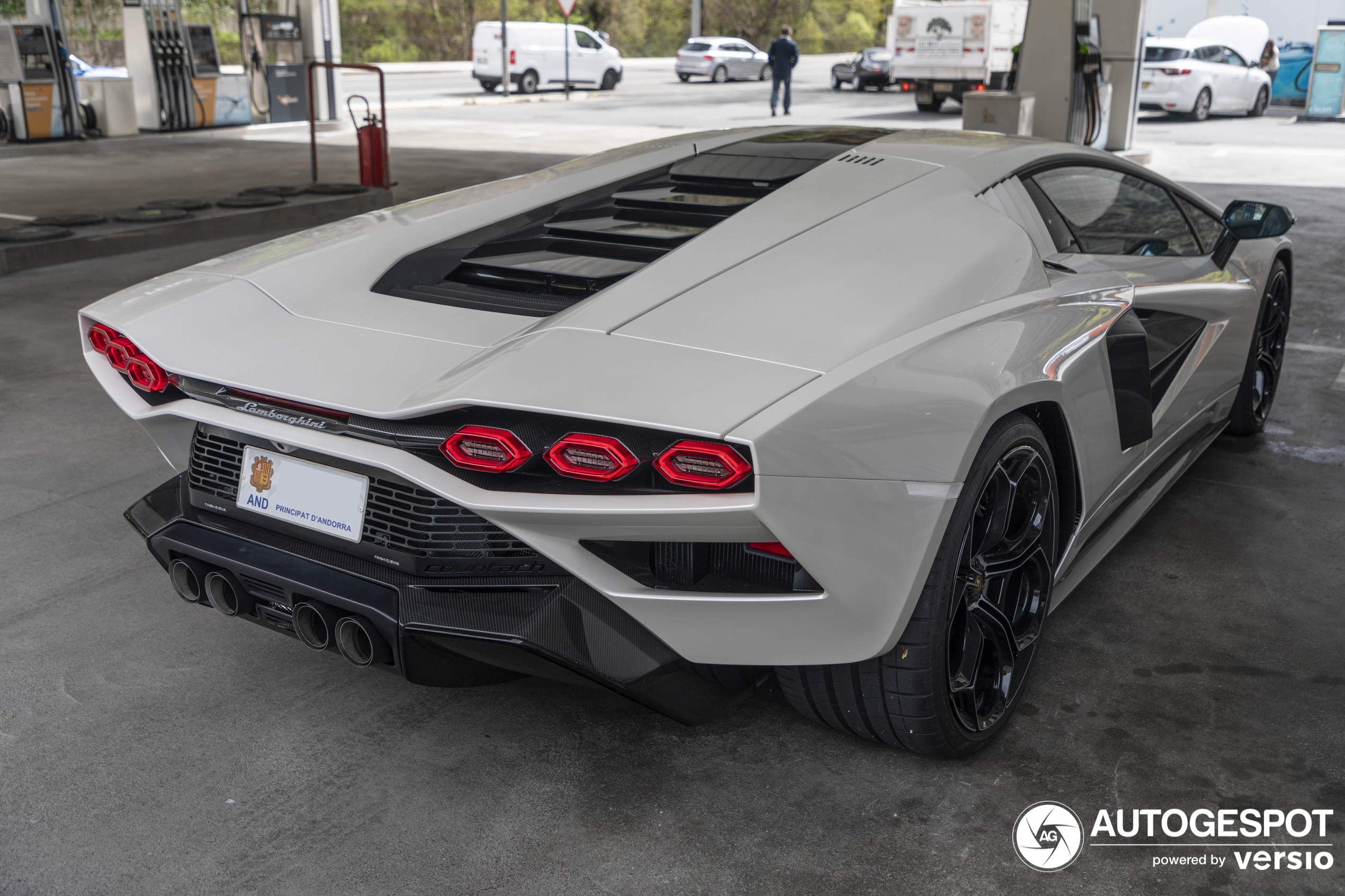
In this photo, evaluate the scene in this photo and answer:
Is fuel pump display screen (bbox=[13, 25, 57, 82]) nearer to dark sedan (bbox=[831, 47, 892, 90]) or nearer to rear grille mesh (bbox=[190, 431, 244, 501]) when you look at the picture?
rear grille mesh (bbox=[190, 431, 244, 501])

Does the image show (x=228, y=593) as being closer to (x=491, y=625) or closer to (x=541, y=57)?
(x=491, y=625)

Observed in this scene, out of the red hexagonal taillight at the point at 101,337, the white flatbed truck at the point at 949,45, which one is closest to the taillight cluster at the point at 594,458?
the red hexagonal taillight at the point at 101,337

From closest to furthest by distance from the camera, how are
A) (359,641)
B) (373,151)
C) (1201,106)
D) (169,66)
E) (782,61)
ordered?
(359,641) < (373,151) < (169,66) < (1201,106) < (782,61)

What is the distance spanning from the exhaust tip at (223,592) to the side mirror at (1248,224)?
304cm

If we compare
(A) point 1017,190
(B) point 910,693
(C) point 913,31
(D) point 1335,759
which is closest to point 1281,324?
(A) point 1017,190

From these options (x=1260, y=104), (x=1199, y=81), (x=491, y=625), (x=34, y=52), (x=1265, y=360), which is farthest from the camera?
(x=1260, y=104)

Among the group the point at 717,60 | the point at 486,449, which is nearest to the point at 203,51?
the point at 486,449

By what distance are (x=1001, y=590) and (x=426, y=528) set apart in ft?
4.15

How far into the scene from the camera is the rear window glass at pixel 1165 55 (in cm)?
2053

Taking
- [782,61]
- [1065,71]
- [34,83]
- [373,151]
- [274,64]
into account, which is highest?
[782,61]

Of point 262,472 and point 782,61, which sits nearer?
point 262,472

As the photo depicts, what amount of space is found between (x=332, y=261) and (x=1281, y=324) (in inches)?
148

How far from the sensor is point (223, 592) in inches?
91.6

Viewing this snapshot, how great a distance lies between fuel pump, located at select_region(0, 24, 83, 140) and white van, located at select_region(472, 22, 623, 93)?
13976 millimetres
